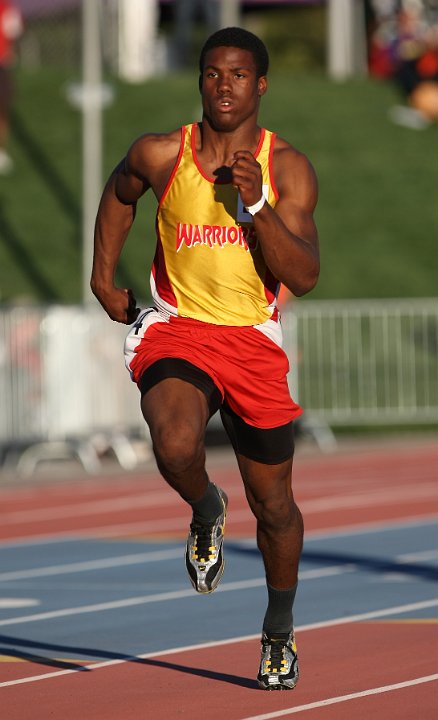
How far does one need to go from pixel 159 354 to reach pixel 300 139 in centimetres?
2948

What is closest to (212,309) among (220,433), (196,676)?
(196,676)

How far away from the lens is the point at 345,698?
664 centimetres

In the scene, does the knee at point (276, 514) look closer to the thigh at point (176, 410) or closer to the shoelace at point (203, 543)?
the shoelace at point (203, 543)

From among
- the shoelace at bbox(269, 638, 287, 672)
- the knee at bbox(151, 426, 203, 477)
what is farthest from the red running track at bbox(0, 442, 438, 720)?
the knee at bbox(151, 426, 203, 477)

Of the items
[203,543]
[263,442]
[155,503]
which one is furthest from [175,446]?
[155,503]

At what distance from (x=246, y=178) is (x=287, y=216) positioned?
351 millimetres

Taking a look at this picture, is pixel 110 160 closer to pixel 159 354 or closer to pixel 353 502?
pixel 353 502

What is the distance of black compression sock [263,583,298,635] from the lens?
6.84 metres

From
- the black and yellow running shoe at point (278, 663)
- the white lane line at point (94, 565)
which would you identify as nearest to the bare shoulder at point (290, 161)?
the black and yellow running shoe at point (278, 663)

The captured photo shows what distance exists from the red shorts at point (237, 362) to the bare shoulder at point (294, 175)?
1.75 ft

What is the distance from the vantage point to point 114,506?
16266 mm

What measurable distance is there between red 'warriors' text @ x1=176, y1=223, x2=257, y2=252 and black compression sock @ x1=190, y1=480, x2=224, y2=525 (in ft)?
2.97

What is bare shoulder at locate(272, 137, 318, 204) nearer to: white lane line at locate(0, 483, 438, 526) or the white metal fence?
white lane line at locate(0, 483, 438, 526)

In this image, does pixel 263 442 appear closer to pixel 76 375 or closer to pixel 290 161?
pixel 290 161
